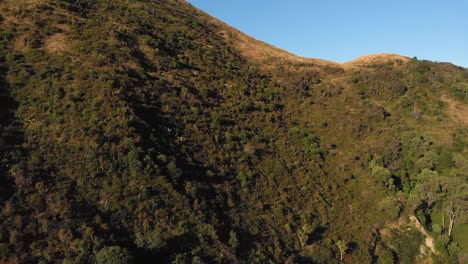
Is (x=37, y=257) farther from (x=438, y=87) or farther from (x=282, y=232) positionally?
(x=438, y=87)

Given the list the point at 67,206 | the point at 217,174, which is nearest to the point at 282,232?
the point at 217,174

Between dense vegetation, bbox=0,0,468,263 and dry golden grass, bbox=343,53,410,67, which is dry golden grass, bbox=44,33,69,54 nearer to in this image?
dense vegetation, bbox=0,0,468,263

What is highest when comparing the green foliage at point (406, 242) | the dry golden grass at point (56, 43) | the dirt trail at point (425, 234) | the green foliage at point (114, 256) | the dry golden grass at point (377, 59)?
the dry golden grass at point (377, 59)

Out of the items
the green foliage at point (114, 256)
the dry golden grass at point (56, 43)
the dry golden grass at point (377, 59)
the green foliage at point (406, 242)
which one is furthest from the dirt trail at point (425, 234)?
the dry golden grass at point (56, 43)

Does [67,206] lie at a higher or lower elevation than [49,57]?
lower

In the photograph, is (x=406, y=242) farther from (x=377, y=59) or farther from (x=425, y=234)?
(x=377, y=59)

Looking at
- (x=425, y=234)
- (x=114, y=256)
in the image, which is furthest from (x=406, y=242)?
(x=114, y=256)

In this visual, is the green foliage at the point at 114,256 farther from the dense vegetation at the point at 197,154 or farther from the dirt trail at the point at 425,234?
the dirt trail at the point at 425,234

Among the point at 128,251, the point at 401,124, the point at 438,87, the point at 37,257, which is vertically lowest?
the point at 37,257
